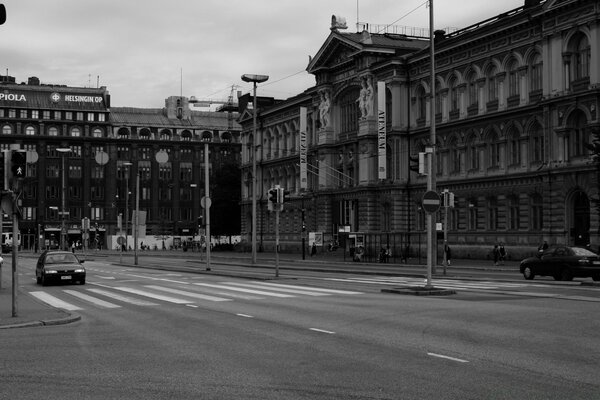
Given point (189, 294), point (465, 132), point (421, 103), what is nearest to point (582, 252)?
point (189, 294)

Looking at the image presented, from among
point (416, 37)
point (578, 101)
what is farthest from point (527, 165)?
point (416, 37)

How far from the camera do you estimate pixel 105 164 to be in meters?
128

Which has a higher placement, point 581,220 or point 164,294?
point 581,220

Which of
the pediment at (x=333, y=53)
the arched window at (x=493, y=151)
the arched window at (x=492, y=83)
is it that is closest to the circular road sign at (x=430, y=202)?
the arched window at (x=493, y=151)

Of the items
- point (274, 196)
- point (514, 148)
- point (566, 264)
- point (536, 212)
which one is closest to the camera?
point (566, 264)

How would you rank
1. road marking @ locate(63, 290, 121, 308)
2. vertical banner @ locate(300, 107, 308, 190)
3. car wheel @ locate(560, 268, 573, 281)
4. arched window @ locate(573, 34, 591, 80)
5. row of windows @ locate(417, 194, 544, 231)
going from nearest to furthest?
road marking @ locate(63, 290, 121, 308) → car wheel @ locate(560, 268, 573, 281) → arched window @ locate(573, 34, 591, 80) → row of windows @ locate(417, 194, 544, 231) → vertical banner @ locate(300, 107, 308, 190)

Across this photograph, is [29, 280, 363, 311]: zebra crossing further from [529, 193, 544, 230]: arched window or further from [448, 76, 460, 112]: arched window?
[448, 76, 460, 112]: arched window

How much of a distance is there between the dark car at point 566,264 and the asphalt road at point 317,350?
373 inches

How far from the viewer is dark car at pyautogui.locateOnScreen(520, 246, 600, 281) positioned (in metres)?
31.2

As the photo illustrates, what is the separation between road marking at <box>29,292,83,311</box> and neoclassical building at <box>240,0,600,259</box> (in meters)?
24.3

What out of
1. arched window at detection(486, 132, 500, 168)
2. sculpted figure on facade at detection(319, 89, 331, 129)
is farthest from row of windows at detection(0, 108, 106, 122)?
arched window at detection(486, 132, 500, 168)

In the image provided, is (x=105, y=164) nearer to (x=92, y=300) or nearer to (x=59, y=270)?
(x=59, y=270)

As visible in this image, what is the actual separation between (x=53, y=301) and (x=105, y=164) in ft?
350

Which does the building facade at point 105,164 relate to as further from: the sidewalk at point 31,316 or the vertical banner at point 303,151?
the sidewalk at point 31,316
